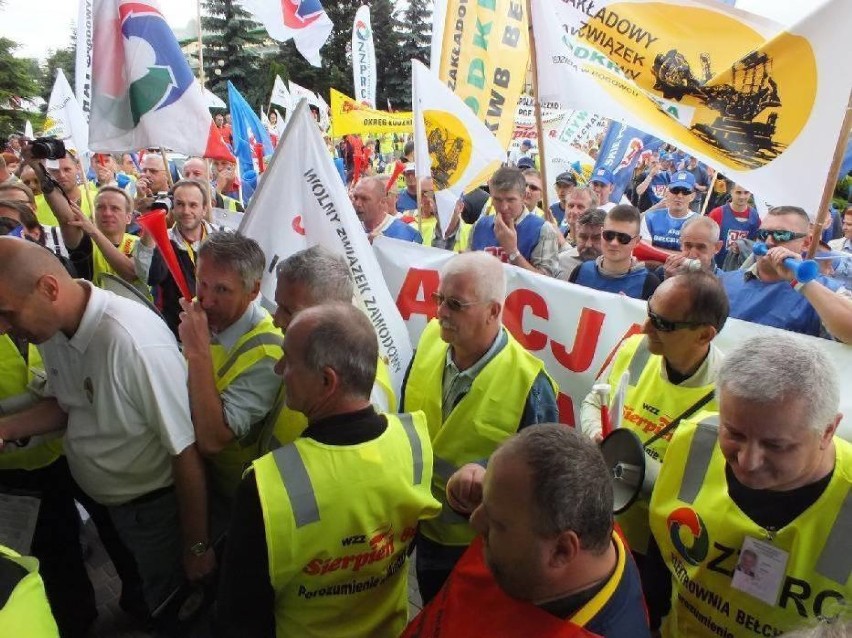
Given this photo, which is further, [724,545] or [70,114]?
[70,114]

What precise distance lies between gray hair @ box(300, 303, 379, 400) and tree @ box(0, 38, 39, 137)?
29.8 m

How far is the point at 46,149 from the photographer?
3791 mm

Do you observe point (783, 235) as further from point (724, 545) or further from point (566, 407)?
point (724, 545)

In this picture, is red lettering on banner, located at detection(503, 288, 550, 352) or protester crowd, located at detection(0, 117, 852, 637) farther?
red lettering on banner, located at detection(503, 288, 550, 352)

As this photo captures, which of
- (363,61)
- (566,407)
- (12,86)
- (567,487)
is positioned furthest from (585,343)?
(12,86)

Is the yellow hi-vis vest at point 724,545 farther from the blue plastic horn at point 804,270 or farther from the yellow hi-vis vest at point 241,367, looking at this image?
the yellow hi-vis vest at point 241,367

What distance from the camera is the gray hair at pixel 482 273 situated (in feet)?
7.97

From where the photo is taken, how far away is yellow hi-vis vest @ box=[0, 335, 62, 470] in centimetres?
259

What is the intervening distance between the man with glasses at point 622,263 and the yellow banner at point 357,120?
18.2ft

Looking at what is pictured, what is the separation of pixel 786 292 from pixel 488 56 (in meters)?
3.11

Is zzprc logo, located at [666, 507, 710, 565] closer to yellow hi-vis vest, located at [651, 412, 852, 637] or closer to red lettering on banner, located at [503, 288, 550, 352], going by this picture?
yellow hi-vis vest, located at [651, 412, 852, 637]

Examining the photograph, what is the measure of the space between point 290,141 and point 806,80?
8.41 feet

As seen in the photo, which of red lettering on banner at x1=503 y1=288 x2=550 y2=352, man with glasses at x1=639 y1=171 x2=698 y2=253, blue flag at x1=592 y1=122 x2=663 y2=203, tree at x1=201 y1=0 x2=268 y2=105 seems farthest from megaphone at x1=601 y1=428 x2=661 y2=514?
tree at x1=201 y1=0 x2=268 y2=105

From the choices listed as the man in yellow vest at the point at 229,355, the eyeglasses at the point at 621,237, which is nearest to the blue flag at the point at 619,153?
the eyeglasses at the point at 621,237
